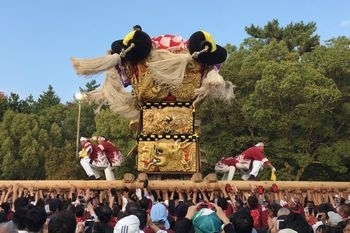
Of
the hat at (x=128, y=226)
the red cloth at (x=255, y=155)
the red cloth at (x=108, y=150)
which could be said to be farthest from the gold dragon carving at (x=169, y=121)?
the hat at (x=128, y=226)

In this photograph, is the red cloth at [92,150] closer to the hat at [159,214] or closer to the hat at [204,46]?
the hat at [204,46]

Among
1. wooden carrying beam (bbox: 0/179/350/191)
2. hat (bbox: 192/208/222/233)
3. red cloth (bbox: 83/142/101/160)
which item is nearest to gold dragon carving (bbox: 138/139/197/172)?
wooden carrying beam (bbox: 0/179/350/191)

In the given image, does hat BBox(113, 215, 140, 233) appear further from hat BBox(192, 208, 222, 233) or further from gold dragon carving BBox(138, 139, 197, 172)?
gold dragon carving BBox(138, 139, 197, 172)

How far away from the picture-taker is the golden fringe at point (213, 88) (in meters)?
12.7

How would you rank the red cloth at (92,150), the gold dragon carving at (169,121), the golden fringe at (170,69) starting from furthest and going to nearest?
the red cloth at (92,150) → the gold dragon carving at (169,121) → the golden fringe at (170,69)

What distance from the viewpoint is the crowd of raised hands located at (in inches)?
170

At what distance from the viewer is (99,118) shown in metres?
34.3

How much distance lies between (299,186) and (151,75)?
A: 4.20 m

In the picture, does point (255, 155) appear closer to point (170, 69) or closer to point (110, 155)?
point (170, 69)

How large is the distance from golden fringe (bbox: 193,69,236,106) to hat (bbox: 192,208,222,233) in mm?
8406

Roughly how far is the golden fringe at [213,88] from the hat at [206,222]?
8.41 meters

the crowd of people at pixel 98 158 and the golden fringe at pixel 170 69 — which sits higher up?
the golden fringe at pixel 170 69

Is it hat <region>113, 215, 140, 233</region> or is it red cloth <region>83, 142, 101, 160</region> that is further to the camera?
red cloth <region>83, 142, 101, 160</region>

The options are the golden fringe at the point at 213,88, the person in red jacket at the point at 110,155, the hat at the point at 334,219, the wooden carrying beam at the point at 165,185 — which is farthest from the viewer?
the person in red jacket at the point at 110,155
